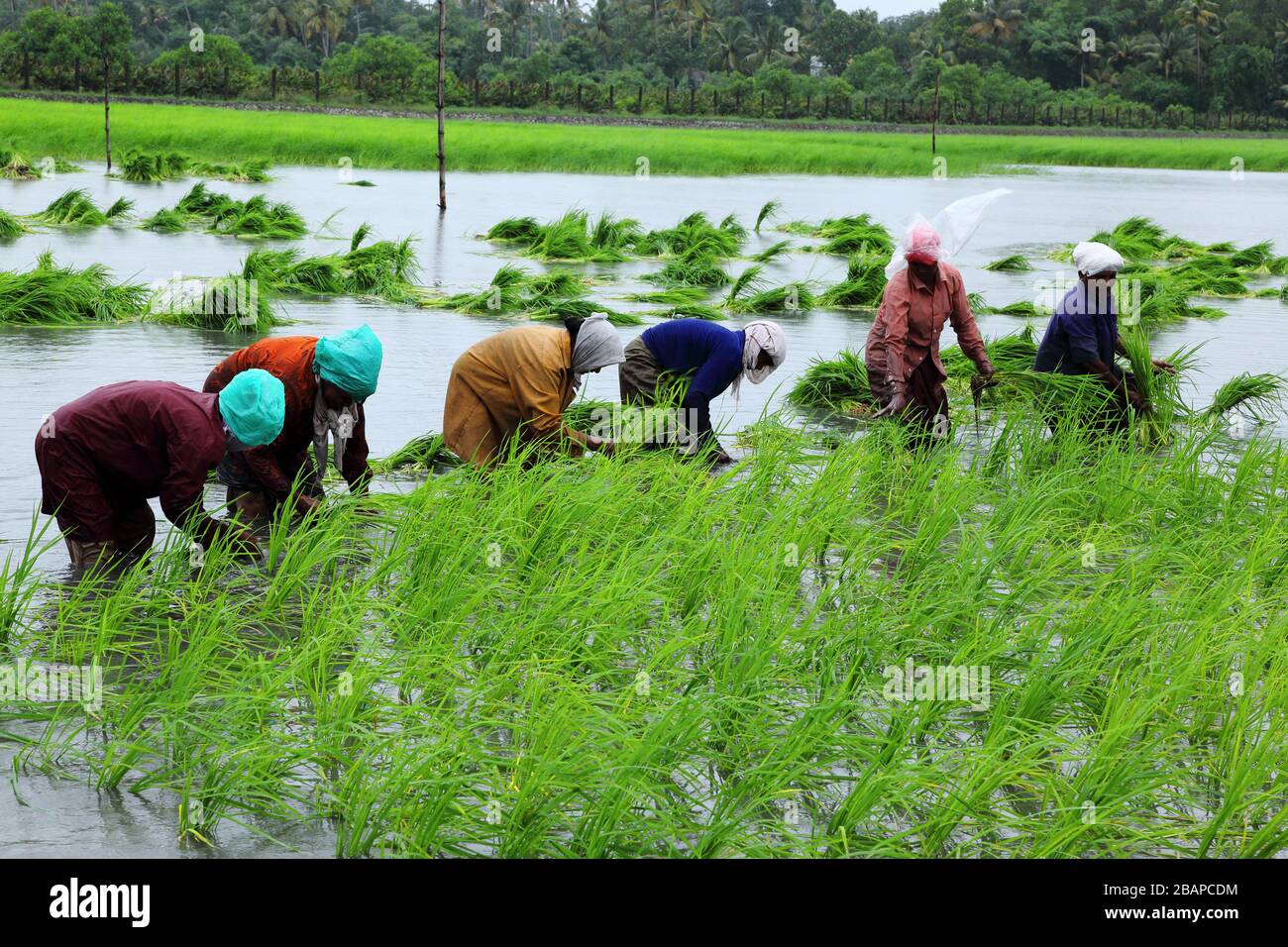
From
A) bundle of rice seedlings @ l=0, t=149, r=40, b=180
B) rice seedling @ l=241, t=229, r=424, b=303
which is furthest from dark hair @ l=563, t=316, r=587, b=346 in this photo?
bundle of rice seedlings @ l=0, t=149, r=40, b=180

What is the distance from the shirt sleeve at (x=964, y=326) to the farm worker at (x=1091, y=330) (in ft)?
1.40

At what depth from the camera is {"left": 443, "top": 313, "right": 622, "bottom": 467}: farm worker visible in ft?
20.6

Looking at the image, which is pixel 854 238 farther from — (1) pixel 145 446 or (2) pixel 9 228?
(1) pixel 145 446

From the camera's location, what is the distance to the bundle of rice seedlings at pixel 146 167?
25.8m

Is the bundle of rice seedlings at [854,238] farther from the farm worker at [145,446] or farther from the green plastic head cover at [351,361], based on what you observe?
the farm worker at [145,446]

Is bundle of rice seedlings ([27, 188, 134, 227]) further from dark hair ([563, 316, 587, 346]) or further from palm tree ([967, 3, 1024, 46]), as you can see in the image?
palm tree ([967, 3, 1024, 46])

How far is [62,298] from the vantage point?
37.9 ft

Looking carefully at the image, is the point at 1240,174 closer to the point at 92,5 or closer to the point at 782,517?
the point at 782,517

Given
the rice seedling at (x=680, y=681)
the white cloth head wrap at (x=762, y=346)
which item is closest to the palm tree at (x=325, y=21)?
the white cloth head wrap at (x=762, y=346)

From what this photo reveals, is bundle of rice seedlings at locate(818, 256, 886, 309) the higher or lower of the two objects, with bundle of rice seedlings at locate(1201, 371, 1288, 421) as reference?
higher

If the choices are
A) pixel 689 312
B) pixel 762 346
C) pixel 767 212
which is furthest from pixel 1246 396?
pixel 767 212

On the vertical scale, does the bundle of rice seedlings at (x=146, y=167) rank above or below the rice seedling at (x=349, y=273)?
above

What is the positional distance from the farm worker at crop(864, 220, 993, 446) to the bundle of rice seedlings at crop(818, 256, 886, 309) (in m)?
Answer: 6.59
